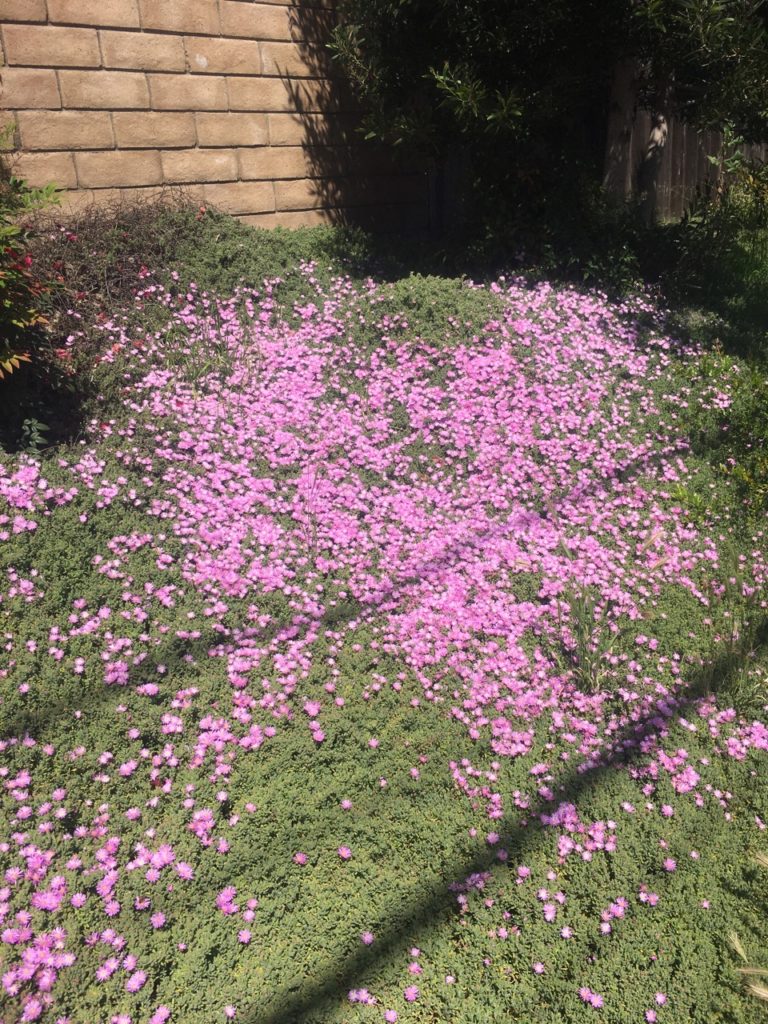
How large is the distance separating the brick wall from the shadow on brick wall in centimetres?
1

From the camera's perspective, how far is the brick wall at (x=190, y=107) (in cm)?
535

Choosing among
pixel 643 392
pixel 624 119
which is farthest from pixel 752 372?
pixel 624 119

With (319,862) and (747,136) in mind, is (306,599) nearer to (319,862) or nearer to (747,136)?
(319,862)

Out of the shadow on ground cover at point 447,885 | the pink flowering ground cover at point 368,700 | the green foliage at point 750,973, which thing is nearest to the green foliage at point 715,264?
the pink flowering ground cover at point 368,700

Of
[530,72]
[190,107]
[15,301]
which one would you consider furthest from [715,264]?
[15,301]

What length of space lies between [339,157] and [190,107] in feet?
5.56

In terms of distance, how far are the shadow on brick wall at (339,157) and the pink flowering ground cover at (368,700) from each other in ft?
8.77

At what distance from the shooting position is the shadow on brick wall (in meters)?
6.92

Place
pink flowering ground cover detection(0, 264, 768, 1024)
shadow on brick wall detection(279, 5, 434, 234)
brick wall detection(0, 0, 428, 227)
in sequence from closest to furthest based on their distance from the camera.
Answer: pink flowering ground cover detection(0, 264, 768, 1024)
brick wall detection(0, 0, 428, 227)
shadow on brick wall detection(279, 5, 434, 234)

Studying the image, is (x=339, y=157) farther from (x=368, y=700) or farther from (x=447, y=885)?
(x=447, y=885)

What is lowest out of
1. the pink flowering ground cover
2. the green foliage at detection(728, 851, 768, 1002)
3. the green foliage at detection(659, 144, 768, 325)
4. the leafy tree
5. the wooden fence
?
the green foliage at detection(728, 851, 768, 1002)

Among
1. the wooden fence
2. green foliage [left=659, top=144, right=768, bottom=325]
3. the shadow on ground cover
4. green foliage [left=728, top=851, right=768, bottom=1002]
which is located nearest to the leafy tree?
green foliage [left=659, top=144, right=768, bottom=325]

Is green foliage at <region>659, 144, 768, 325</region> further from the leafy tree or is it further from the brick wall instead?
the brick wall

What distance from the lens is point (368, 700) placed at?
10.8 ft
